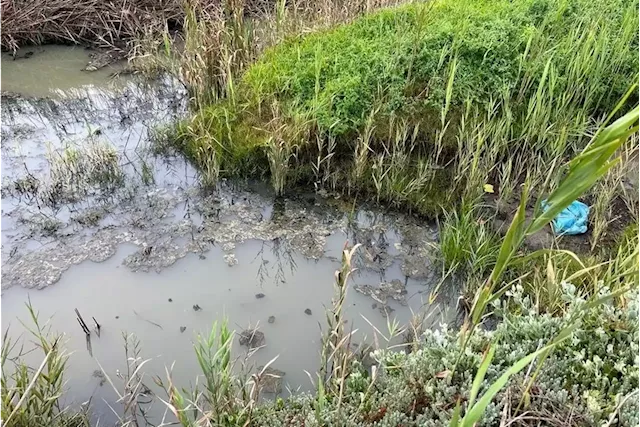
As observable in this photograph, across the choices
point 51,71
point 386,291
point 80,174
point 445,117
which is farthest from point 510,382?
point 51,71

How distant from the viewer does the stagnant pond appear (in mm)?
2502

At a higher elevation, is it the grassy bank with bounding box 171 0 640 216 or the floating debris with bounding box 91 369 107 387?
the grassy bank with bounding box 171 0 640 216

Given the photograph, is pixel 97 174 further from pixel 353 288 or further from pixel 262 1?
pixel 262 1

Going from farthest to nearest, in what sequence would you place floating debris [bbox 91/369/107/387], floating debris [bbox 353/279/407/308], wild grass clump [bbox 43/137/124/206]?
wild grass clump [bbox 43/137/124/206] < floating debris [bbox 353/279/407/308] < floating debris [bbox 91/369/107/387]

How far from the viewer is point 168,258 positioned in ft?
9.66

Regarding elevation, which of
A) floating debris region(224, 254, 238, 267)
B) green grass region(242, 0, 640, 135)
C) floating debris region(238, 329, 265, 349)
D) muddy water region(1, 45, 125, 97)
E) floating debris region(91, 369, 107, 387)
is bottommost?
floating debris region(91, 369, 107, 387)

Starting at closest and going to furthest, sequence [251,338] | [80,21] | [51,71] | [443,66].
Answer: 1. [251,338]
2. [443,66]
3. [51,71]
4. [80,21]

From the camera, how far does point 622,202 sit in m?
3.22

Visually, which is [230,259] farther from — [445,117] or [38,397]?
[445,117]

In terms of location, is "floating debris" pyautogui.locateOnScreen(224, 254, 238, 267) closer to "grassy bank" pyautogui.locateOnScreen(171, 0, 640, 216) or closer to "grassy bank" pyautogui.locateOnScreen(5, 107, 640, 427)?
"grassy bank" pyautogui.locateOnScreen(171, 0, 640, 216)

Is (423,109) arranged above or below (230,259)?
above

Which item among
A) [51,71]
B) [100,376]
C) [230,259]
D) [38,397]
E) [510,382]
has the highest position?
[51,71]

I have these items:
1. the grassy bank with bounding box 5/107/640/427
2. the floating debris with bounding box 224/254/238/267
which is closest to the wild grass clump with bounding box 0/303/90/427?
the grassy bank with bounding box 5/107/640/427

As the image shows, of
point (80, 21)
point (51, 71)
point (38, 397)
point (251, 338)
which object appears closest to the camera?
point (38, 397)
